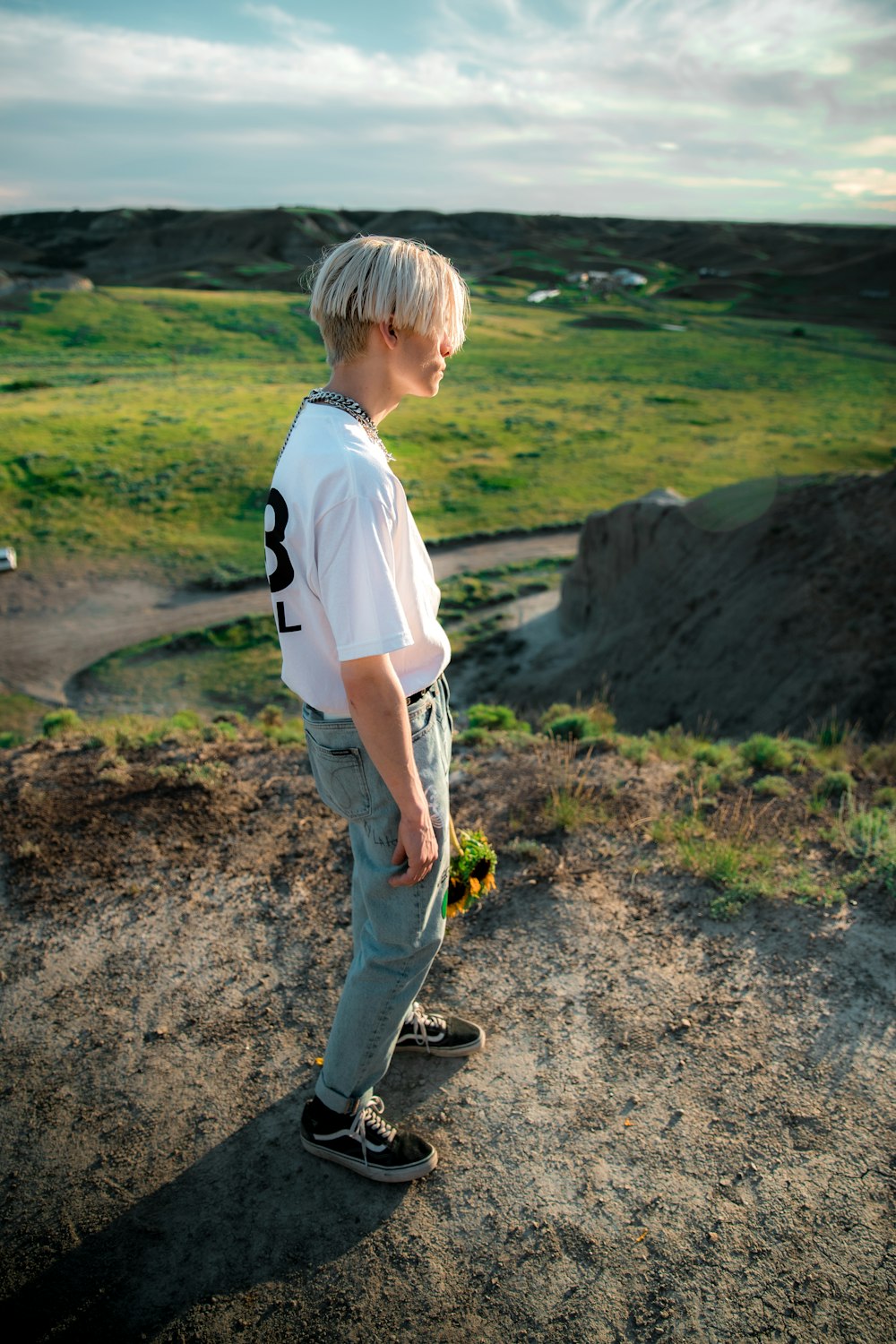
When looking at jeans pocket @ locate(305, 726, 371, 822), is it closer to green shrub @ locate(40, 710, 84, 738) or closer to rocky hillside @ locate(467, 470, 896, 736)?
green shrub @ locate(40, 710, 84, 738)

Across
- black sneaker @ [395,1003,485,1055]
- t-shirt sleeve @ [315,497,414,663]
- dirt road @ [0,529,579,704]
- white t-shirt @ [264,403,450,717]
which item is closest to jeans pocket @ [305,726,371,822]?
white t-shirt @ [264,403,450,717]

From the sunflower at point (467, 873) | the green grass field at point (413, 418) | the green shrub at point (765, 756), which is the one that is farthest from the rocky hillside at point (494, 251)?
the sunflower at point (467, 873)

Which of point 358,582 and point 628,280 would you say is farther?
point 628,280

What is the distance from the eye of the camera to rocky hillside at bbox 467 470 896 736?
1334cm

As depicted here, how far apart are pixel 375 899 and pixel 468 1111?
1221 mm

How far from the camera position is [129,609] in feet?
81.1

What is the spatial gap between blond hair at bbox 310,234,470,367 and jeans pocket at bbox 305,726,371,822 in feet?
3.87

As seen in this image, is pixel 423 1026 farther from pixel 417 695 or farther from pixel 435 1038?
pixel 417 695

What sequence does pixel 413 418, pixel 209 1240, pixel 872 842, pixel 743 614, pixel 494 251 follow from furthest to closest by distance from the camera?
1. pixel 494 251
2. pixel 413 418
3. pixel 743 614
4. pixel 872 842
5. pixel 209 1240

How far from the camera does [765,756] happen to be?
662 cm

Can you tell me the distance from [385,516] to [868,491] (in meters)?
Result: 15.8

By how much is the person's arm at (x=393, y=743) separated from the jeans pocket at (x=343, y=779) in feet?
0.47

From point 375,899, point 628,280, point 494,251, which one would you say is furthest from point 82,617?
point 494,251

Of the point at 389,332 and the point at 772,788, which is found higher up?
the point at 389,332
